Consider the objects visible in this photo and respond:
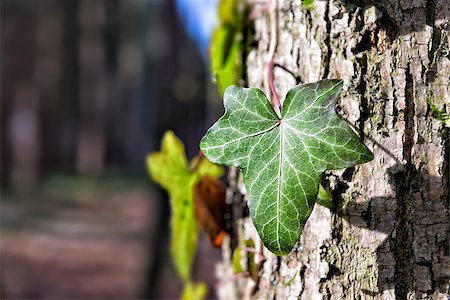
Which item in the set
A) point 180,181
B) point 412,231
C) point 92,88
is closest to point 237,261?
point 180,181

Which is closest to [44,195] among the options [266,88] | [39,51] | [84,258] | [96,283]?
[39,51]

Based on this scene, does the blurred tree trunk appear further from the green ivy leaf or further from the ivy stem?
the ivy stem

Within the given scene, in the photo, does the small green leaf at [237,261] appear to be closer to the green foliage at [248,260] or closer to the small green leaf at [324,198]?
the green foliage at [248,260]

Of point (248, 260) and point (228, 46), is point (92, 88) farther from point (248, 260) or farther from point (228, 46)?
point (248, 260)

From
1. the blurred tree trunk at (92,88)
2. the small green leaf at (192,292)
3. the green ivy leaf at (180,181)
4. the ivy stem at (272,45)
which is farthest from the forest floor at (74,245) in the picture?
the ivy stem at (272,45)

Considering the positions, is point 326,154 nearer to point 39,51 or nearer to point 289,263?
point 289,263
